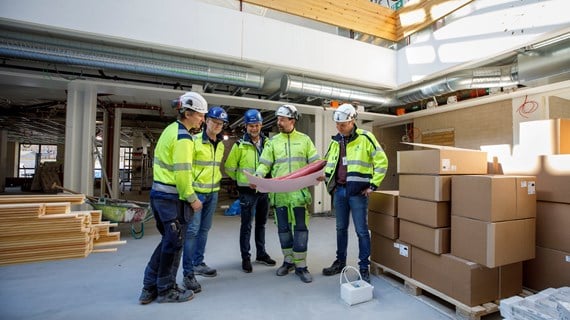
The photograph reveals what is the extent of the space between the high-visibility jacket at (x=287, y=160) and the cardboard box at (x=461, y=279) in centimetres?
113

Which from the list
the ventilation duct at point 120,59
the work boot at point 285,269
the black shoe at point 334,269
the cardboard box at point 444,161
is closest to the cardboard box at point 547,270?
the cardboard box at point 444,161

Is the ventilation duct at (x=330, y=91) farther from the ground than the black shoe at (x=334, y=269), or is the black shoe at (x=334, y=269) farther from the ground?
the ventilation duct at (x=330, y=91)

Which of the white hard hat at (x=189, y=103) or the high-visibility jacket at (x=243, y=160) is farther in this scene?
the high-visibility jacket at (x=243, y=160)

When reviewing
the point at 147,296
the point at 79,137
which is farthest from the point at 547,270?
the point at 79,137

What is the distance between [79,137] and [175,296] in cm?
374

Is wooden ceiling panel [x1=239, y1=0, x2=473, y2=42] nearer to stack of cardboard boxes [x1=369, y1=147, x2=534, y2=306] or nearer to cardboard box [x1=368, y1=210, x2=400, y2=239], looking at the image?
stack of cardboard boxes [x1=369, y1=147, x2=534, y2=306]

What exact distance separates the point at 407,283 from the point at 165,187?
7.02 feet

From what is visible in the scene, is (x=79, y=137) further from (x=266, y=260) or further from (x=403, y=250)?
(x=403, y=250)

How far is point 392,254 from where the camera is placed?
256 centimetres

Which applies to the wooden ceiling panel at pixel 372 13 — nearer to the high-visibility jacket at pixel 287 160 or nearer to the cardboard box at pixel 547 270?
the high-visibility jacket at pixel 287 160

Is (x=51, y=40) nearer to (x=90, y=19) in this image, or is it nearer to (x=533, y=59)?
(x=90, y=19)

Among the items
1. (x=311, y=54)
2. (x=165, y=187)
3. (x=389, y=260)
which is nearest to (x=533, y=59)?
(x=311, y=54)

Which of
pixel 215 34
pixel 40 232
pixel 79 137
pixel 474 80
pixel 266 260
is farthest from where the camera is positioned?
pixel 79 137

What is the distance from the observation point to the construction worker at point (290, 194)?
2562 mm
